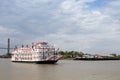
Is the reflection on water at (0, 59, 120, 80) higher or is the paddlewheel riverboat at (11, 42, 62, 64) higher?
the paddlewheel riverboat at (11, 42, 62, 64)

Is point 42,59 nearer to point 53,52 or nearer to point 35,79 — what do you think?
point 53,52

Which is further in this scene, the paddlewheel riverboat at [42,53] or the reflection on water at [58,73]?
the paddlewheel riverboat at [42,53]

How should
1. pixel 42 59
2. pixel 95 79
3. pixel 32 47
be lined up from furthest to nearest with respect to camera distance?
pixel 32 47
pixel 42 59
pixel 95 79

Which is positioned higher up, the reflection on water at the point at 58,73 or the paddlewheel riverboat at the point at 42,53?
the paddlewheel riverboat at the point at 42,53

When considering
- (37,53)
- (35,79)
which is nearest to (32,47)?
(37,53)

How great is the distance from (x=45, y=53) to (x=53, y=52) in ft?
8.49

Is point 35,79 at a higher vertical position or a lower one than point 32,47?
lower

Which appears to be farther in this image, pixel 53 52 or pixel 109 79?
pixel 53 52

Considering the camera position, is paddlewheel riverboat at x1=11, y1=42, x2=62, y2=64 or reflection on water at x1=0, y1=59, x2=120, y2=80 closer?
reflection on water at x1=0, y1=59, x2=120, y2=80

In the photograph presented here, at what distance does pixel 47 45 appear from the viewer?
91125 mm

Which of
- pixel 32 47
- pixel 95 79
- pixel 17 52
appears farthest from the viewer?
pixel 17 52

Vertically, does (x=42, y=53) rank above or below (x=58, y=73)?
above

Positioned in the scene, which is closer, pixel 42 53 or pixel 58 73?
pixel 58 73

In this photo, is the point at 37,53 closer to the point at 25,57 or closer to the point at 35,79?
the point at 25,57
